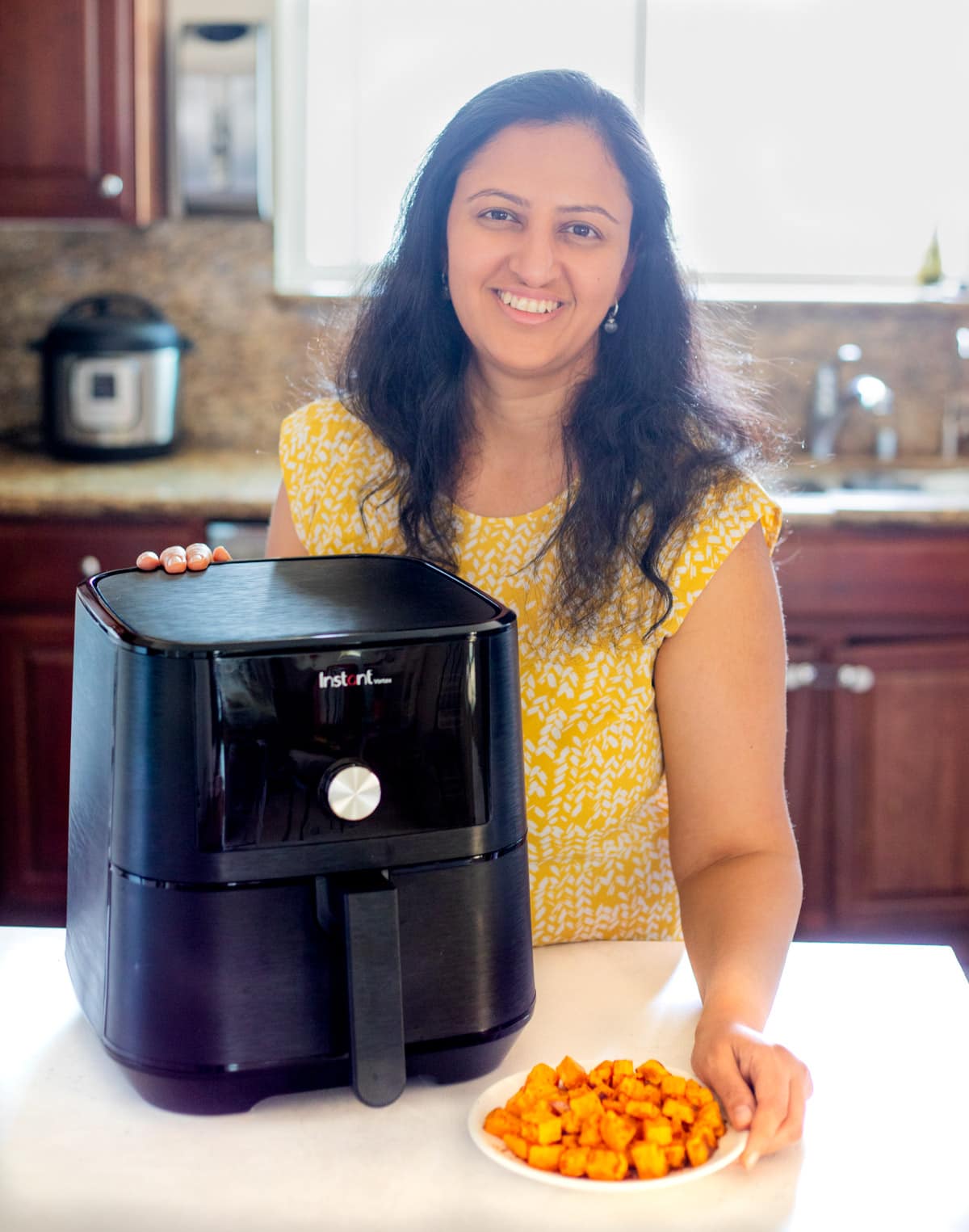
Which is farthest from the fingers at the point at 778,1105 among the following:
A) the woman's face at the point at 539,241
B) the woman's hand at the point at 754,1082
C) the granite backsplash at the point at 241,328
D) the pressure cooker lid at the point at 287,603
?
the granite backsplash at the point at 241,328

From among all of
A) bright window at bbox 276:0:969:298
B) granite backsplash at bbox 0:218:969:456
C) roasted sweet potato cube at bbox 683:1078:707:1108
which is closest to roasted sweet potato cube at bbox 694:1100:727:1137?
roasted sweet potato cube at bbox 683:1078:707:1108

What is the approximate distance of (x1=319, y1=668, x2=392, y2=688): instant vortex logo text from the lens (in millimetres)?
866

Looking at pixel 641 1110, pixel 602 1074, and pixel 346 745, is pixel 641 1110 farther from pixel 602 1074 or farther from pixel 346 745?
pixel 346 745

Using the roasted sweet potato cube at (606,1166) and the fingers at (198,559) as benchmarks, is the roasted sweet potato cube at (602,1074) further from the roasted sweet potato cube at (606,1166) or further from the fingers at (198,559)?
the fingers at (198,559)

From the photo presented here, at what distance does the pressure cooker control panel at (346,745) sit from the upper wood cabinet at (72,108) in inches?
86.0

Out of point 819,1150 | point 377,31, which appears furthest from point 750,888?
point 377,31

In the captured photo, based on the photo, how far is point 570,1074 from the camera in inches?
35.8

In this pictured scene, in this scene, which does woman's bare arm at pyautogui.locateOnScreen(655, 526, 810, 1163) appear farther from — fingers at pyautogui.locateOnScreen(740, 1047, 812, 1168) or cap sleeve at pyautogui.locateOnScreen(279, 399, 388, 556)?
cap sleeve at pyautogui.locateOnScreen(279, 399, 388, 556)

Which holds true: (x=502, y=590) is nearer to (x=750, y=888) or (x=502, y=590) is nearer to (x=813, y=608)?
(x=750, y=888)

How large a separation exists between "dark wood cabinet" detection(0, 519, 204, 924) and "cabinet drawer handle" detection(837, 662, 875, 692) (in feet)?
3.88

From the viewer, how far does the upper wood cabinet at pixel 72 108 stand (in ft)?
8.95

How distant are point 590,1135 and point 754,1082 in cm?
13

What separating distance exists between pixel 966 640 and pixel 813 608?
0.30m

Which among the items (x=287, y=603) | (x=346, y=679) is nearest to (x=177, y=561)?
(x=287, y=603)
